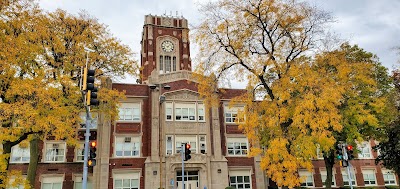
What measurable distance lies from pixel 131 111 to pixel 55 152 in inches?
328

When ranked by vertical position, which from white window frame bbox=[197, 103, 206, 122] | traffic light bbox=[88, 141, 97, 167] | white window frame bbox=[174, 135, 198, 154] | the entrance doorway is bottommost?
the entrance doorway

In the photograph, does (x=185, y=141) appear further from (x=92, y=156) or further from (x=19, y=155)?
(x=92, y=156)

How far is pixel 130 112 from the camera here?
103 feet

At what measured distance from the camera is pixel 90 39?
22.8 meters

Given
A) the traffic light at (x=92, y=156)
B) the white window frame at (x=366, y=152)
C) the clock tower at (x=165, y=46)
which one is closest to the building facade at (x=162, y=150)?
the white window frame at (x=366, y=152)

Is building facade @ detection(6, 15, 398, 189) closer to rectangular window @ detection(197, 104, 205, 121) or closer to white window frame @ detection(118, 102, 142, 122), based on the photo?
white window frame @ detection(118, 102, 142, 122)

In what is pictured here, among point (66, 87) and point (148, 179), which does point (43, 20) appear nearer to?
point (66, 87)

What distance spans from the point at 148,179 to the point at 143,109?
23.6 feet

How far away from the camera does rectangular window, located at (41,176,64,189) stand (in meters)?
28.6

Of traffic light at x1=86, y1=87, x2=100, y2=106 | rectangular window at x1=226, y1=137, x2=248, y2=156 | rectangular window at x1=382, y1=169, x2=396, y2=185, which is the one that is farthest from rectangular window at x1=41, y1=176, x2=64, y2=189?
rectangular window at x1=382, y1=169, x2=396, y2=185

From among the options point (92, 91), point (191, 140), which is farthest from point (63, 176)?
point (92, 91)

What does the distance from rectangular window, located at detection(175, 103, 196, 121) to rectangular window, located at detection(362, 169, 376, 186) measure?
2309 centimetres

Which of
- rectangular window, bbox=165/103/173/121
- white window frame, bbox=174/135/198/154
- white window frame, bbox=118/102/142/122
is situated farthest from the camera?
rectangular window, bbox=165/103/173/121

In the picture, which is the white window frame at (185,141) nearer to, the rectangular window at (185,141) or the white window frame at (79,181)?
the rectangular window at (185,141)
